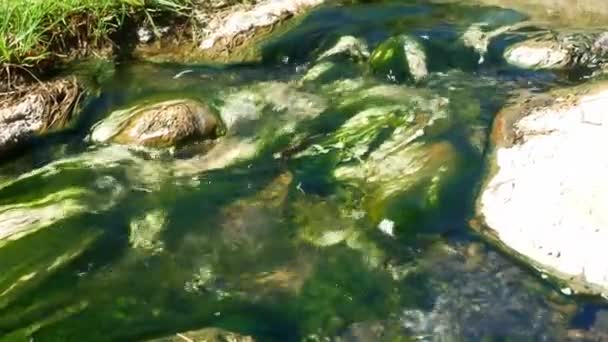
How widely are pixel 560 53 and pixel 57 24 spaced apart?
2856 millimetres

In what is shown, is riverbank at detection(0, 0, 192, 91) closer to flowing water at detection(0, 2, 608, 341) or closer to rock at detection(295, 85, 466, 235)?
flowing water at detection(0, 2, 608, 341)

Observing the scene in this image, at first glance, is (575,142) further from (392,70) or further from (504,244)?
(392,70)

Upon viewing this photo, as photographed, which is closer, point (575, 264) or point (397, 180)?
point (575, 264)

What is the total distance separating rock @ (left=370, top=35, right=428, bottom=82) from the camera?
480 centimetres

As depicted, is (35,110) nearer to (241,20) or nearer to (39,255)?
(39,255)

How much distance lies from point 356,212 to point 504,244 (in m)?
0.64

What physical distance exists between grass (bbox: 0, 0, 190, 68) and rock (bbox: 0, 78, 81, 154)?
0.21 m

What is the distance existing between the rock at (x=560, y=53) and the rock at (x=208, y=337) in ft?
8.57

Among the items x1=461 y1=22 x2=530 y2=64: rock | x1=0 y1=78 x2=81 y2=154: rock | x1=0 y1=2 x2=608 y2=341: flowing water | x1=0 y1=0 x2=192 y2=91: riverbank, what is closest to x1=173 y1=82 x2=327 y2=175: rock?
x1=0 y1=2 x2=608 y2=341: flowing water

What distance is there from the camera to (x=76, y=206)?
→ 3.77m

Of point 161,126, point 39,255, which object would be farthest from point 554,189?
point 39,255

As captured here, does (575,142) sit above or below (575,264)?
above

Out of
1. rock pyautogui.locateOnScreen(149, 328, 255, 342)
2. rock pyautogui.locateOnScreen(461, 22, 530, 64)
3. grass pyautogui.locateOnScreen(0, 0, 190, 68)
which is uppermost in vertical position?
grass pyautogui.locateOnScreen(0, 0, 190, 68)

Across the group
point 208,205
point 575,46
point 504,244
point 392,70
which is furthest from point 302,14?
point 504,244
